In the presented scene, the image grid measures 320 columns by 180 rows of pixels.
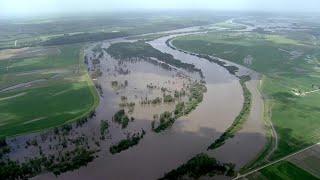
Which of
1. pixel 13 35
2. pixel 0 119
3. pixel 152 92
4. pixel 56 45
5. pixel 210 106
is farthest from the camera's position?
pixel 13 35

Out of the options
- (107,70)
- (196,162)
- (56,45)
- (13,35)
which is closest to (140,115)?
(196,162)

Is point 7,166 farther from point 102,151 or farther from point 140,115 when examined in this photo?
point 140,115

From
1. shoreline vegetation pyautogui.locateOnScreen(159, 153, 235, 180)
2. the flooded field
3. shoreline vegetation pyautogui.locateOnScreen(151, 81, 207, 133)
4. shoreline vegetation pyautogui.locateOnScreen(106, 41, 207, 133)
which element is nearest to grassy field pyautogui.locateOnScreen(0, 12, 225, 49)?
shoreline vegetation pyautogui.locateOnScreen(106, 41, 207, 133)

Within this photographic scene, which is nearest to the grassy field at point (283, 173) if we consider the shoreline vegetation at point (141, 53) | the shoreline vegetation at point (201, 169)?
the shoreline vegetation at point (201, 169)

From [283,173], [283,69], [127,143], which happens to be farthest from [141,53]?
[283,173]

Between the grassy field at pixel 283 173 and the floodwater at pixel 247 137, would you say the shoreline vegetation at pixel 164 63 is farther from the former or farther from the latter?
the grassy field at pixel 283 173
